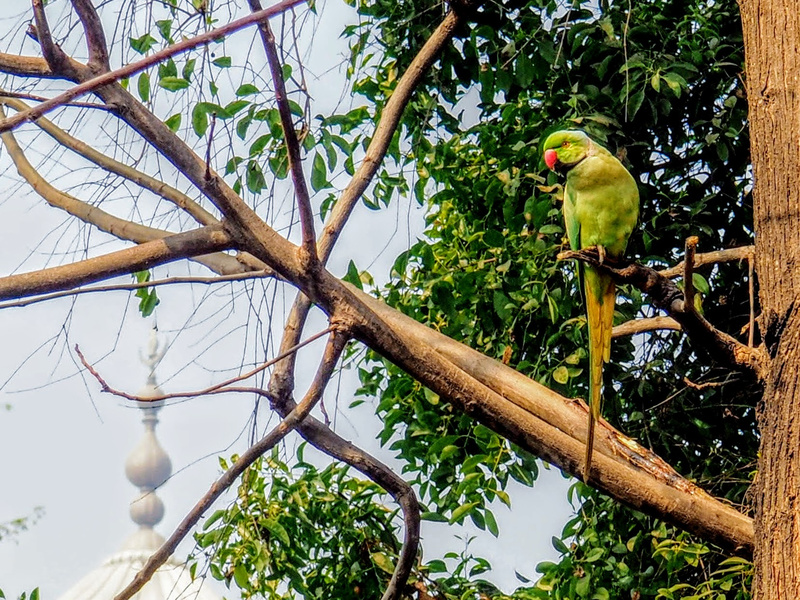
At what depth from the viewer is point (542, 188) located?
2658mm

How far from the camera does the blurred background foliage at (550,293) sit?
264cm

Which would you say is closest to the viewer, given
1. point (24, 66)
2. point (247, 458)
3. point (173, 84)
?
point (24, 66)

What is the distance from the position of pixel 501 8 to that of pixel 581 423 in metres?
1.16

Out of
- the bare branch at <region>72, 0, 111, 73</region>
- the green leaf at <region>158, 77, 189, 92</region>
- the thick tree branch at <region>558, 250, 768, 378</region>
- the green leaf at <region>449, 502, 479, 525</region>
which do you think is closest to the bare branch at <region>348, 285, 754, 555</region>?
the thick tree branch at <region>558, 250, 768, 378</region>

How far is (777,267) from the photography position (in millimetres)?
1774

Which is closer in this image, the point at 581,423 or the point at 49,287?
the point at 49,287

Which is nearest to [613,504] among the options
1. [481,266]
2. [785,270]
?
[481,266]

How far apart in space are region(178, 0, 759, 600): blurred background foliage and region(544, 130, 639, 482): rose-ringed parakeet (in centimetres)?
24

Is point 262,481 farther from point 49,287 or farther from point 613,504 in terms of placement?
point 49,287

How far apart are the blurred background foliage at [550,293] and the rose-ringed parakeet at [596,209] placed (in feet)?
0.78

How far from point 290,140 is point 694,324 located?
79cm

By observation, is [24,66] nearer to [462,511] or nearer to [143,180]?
[143,180]

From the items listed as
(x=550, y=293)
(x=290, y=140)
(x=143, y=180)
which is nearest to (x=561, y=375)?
(x=550, y=293)

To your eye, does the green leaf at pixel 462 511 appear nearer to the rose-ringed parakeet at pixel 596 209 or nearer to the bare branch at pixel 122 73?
the rose-ringed parakeet at pixel 596 209
